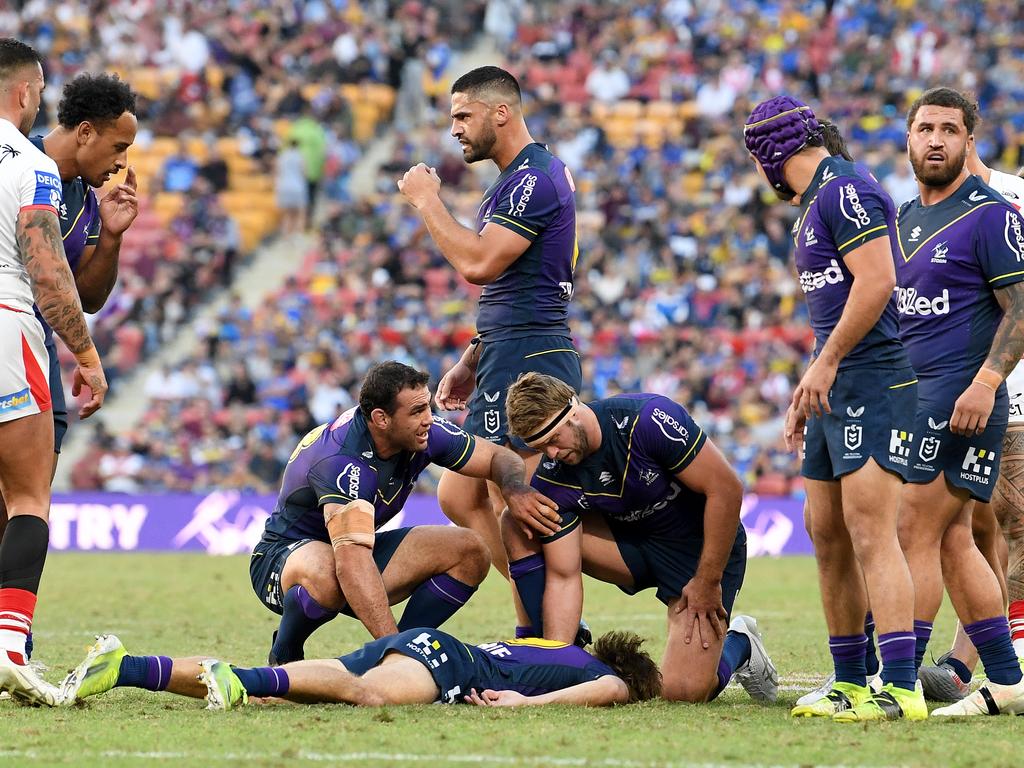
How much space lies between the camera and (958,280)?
23.4 ft

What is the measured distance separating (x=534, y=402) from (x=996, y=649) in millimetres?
2368

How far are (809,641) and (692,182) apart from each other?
15.4 metres

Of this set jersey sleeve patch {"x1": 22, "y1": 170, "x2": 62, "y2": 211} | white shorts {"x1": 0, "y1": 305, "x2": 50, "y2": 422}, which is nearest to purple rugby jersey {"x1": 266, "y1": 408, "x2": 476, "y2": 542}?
white shorts {"x1": 0, "y1": 305, "x2": 50, "y2": 422}

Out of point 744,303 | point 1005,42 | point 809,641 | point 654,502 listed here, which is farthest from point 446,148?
point 654,502

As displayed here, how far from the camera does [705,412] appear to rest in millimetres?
20688

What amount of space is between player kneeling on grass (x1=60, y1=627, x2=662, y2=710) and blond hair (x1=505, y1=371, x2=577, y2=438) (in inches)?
39.5

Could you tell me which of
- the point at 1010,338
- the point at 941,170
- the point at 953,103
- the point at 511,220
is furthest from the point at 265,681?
the point at 953,103

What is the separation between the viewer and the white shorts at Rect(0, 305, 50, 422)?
268 inches

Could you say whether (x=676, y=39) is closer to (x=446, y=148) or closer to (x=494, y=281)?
(x=446, y=148)

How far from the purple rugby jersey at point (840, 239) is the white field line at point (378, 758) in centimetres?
214

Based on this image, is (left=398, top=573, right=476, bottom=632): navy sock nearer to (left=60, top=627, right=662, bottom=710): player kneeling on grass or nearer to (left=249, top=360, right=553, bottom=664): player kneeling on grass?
(left=249, top=360, right=553, bottom=664): player kneeling on grass

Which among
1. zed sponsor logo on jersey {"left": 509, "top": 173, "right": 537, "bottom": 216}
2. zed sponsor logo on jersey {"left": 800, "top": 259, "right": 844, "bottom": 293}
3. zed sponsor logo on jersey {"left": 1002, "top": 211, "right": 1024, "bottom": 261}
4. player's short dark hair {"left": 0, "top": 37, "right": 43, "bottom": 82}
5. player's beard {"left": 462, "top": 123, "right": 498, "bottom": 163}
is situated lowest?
zed sponsor logo on jersey {"left": 800, "top": 259, "right": 844, "bottom": 293}

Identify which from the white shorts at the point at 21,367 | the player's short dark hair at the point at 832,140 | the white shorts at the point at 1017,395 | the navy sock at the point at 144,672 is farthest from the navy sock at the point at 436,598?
the white shorts at the point at 1017,395

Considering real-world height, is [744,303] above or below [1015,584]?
above
